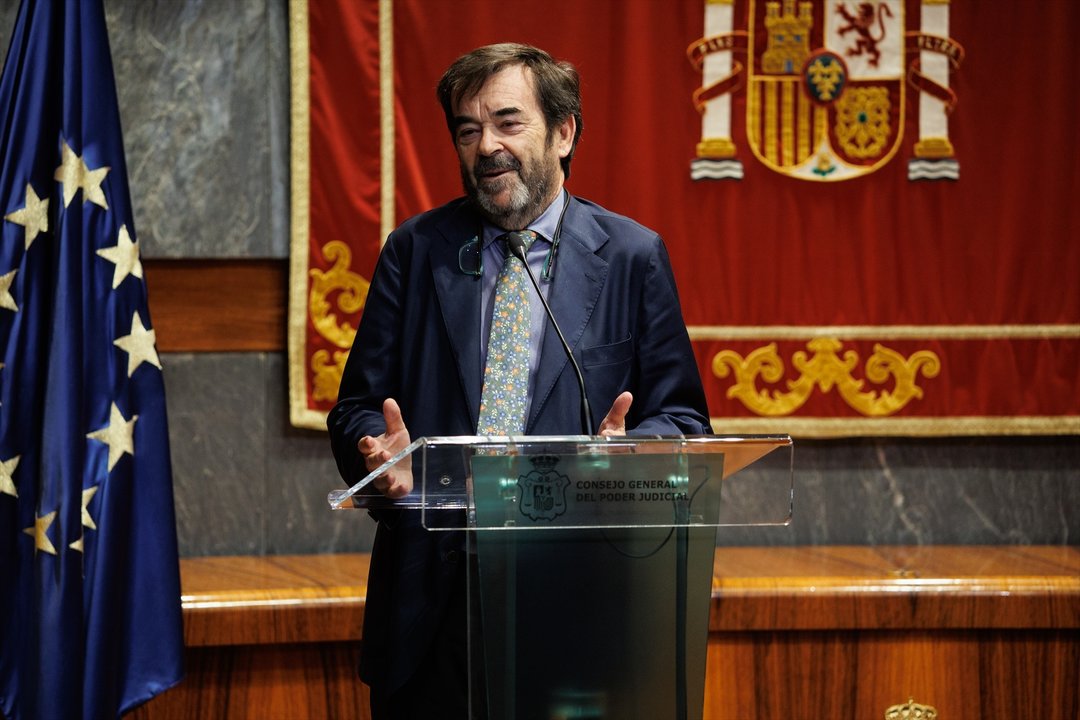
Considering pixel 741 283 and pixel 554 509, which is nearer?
pixel 554 509

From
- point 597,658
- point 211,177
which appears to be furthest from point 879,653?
point 211,177

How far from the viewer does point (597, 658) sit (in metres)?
1.57

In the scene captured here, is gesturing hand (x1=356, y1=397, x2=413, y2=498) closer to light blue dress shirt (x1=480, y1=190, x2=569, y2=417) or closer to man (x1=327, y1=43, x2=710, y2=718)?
man (x1=327, y1=43, x2=710, y2=718)


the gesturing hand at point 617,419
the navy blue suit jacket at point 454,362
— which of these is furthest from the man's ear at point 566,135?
the gesturing hand at point 617,419

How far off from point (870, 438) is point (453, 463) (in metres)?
2.35

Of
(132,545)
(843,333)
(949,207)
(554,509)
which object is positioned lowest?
(132,545)

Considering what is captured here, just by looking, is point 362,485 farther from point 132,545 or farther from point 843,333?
point 843,333

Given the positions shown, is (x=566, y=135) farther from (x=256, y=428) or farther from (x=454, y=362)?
(x=256, y=428)

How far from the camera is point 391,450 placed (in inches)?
68.1

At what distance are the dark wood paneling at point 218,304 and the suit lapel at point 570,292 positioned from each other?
1549 millimetres

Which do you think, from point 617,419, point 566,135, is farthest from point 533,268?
point 617,419

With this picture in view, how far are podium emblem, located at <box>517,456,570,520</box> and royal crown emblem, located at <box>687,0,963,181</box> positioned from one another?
2.16 meters

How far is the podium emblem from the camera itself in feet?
5.02

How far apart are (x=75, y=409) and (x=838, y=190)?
219 cm
